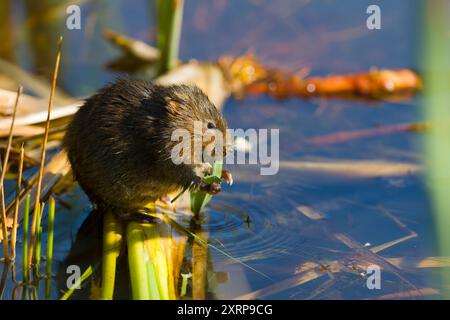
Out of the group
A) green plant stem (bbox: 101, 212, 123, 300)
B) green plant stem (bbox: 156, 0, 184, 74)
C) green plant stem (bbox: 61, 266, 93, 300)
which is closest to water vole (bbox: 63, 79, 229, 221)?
green plant stem (bbox: 101, 212, 123, 300)

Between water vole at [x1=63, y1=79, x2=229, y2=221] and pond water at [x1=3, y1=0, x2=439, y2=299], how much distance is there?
36 cm

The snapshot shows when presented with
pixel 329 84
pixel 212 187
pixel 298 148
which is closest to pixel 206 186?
pixel 212 187

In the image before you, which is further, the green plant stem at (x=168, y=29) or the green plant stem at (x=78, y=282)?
the green plant stem at (x=168, y=29)

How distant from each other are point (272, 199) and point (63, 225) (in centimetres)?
132

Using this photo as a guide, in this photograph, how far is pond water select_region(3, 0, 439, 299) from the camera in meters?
4.46

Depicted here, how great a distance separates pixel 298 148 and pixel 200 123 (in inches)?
58.3

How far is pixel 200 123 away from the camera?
4.83 metres

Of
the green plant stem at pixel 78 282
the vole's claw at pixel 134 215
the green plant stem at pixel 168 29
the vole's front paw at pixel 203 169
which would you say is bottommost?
the green plant stem at pixel 78 282

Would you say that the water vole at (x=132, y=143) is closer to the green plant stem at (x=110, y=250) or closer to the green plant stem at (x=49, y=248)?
the green plant stem at (x=110, y=250)

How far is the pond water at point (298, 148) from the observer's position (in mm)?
4457

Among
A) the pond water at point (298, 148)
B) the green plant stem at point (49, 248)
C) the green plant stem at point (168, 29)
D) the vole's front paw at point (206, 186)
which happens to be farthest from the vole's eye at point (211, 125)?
the green plant stem at point (168, 29)

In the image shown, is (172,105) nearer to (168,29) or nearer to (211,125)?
(211,125)

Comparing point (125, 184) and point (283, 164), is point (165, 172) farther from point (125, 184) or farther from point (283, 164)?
point (283, 164)

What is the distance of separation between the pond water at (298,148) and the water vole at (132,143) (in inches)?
14.0
